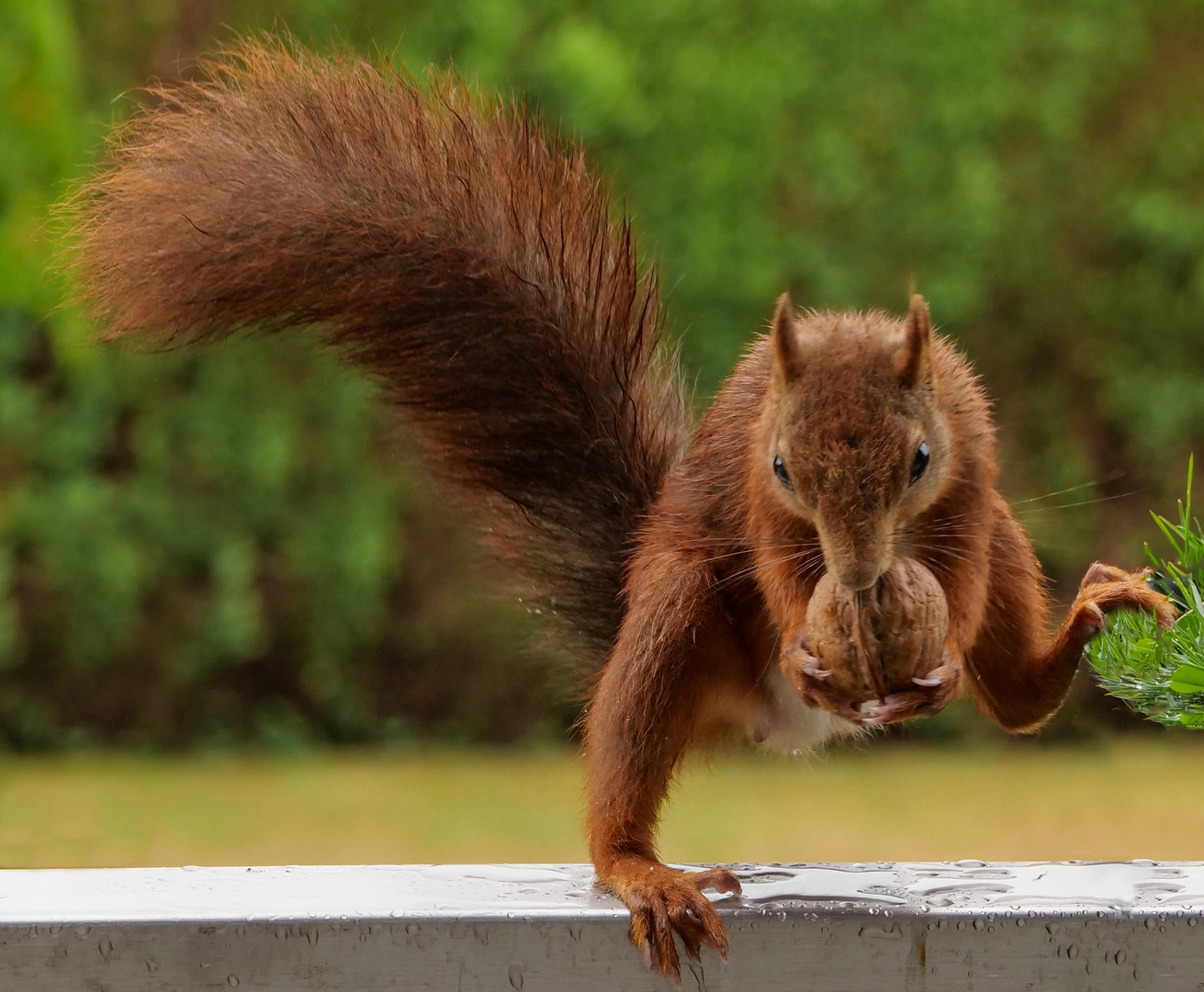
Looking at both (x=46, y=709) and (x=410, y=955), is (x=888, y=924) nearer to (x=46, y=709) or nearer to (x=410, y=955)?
(x=410, y=955)

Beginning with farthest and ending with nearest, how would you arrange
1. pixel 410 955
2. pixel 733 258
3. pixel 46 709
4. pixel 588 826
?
pixel 46 709, pixel 733 258, pixel 588 826, pixel 410 955

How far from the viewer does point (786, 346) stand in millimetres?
836

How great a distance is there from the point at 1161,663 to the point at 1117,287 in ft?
7.54

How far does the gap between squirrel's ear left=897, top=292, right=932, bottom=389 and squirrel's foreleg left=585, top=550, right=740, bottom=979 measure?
9.3 inches

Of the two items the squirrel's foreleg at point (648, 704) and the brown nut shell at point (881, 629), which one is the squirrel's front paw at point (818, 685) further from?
the squirrel's foreleg at point (648, 704)

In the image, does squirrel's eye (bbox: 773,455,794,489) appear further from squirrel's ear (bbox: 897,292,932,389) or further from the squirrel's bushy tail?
the squirrel's bushy tail

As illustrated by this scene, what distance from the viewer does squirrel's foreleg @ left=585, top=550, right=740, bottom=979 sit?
3.19 ft

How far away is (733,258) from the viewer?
9.40 feet

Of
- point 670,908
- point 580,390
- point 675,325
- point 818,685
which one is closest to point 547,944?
point 670,908

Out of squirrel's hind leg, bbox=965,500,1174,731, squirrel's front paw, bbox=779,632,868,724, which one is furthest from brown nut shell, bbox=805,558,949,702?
squirrel's hind leg, bbox=965,500,1174,731

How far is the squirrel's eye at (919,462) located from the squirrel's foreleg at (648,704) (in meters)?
0.22

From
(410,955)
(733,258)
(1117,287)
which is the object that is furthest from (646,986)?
(1117,287)

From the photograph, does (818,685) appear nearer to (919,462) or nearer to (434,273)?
(919,462)

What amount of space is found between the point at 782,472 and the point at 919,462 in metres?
0.07
